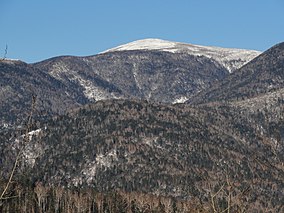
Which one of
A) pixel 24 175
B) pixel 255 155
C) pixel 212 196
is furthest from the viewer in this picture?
pixel 255 155

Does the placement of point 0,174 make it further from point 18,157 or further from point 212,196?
point 212,196

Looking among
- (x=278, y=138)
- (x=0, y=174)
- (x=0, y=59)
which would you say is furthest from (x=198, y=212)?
(x=0, y=59)

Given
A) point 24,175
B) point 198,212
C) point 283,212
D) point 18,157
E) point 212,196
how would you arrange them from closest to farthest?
point 18,157, point 24,175, point 212,196, point 198,212, point 283,212

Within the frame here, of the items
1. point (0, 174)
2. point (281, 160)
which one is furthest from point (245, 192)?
point (0, 174)

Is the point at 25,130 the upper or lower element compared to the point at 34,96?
lower

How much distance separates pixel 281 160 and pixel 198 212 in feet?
9.15

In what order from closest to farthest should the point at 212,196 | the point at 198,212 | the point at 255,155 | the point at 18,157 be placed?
the point at 18,157
the point at 212,196
the point at 255,155
the point at 198,212

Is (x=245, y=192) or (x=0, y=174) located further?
(x=0, y=174)

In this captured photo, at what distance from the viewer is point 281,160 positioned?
15.4m

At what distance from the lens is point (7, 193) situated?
12.7 meters

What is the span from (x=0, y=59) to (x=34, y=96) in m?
1.13

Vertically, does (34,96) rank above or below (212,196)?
above

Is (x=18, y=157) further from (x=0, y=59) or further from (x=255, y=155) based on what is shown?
(x=255, y=155)

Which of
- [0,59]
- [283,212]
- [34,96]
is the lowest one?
[283,212]
